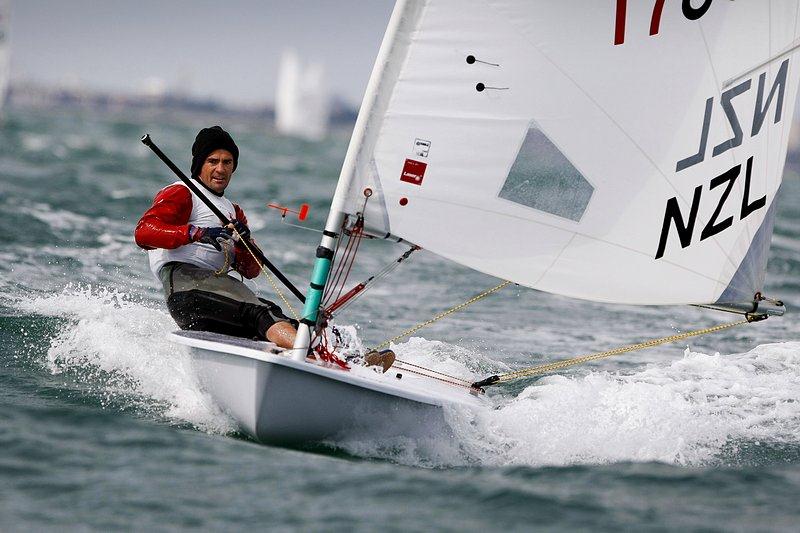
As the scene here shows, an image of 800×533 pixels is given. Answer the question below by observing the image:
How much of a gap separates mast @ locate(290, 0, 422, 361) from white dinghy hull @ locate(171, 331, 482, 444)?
195mm

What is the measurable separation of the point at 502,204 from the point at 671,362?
8.92ft

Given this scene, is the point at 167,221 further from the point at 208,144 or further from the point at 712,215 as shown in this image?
the point at 712,215

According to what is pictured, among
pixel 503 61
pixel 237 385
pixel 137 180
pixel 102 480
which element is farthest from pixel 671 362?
pixel 137 180

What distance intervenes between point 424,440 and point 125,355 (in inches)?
81.9

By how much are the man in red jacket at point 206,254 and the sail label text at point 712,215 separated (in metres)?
1.76

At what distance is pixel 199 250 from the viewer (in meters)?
5.10

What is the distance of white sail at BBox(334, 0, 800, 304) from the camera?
4398 millimetres

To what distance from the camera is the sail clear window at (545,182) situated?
455cm

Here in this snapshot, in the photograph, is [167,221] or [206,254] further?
[206,254]

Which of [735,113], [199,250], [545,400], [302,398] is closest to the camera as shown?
[302,398]

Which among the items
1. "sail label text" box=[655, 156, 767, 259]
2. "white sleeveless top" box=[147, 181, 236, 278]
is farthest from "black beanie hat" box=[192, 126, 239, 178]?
"sail label text" box=[655, 156, 767, 259]

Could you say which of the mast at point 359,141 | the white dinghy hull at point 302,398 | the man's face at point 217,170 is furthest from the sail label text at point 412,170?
the man's face at point 217,170

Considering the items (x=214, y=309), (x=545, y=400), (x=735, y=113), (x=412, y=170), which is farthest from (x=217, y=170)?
(x=735, y=113)

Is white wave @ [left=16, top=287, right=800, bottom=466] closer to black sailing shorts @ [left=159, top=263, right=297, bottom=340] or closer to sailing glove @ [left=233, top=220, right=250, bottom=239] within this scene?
black sailing shorts @ [left=159, top=263, right=297, bottom=340]
